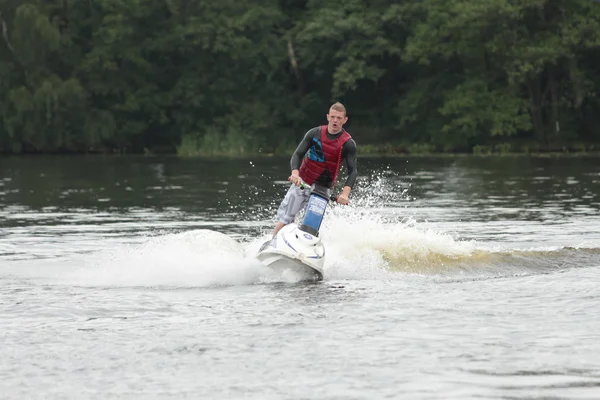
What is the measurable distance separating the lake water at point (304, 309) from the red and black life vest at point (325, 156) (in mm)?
1062

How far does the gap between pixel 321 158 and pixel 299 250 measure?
1.34 meters

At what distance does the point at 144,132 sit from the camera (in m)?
74.0

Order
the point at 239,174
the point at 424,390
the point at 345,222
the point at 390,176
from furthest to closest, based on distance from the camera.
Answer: the point at 239,174
the point at 390,176
the point at 345,222
the point at 424,390

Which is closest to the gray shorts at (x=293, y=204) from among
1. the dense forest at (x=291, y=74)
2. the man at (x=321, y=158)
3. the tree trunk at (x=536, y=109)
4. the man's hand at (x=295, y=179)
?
the man at (x=321, y=158)

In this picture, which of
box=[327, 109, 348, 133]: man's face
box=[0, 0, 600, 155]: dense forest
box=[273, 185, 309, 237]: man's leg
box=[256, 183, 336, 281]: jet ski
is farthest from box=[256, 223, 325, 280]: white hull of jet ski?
box=[0, 0, 600, 155]: dense forest

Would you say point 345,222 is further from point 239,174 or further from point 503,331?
point 239,174

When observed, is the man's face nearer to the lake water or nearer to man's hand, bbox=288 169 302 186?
man's hand, bbox=288 169 302 186

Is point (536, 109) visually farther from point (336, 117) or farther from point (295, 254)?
point (295, 254)

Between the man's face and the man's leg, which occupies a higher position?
the man's face

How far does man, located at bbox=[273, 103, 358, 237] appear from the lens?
14.9 meters

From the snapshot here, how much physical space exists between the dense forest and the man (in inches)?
1940

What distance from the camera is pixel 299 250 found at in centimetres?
1406

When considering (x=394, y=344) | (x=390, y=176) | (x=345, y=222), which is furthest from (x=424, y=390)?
(x=390, y=176)

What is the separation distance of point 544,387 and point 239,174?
34900 mm
